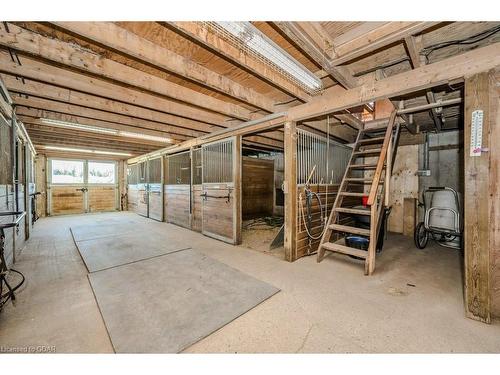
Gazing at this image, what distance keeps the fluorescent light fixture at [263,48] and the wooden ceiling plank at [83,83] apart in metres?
1.78

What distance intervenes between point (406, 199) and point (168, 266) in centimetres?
502

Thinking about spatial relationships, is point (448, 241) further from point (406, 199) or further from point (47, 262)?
point (47, 262)

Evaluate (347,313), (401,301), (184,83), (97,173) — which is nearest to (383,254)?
(401,301)

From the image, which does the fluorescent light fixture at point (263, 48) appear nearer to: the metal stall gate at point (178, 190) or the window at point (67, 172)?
the metal stall gate at point (178, 190)

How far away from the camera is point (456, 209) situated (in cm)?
361

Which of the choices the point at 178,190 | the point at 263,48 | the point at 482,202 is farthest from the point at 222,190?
the point at 482,202

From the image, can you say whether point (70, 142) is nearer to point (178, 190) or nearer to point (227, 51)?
point (178, 190)

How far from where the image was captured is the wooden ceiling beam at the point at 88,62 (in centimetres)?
169

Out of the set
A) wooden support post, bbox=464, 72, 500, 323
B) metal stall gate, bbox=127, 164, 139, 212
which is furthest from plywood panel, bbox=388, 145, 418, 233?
metal stall gate, bbox=127, 164, 139, 212

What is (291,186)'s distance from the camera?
3.15 meters

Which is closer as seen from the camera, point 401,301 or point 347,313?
point 347,313

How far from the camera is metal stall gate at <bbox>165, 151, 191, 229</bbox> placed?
544 cm

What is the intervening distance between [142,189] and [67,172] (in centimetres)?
317

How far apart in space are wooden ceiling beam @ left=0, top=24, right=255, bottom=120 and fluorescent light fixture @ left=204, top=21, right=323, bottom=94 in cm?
119
